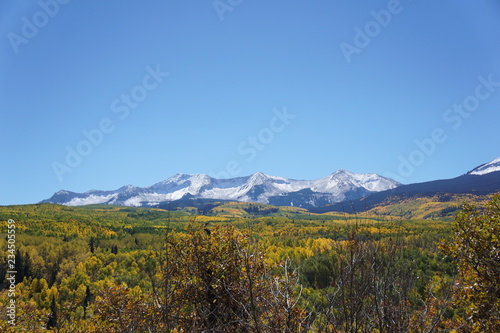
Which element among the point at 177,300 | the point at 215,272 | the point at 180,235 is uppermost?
the point at 180,235

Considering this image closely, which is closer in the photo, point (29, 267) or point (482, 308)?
point (482, 308)

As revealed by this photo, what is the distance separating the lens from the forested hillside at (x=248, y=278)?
5.01 meters

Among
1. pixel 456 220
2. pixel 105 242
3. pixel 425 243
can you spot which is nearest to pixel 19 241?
pixel 105 242

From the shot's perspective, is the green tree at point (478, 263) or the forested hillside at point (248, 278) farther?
the green tree at point (478, 263)

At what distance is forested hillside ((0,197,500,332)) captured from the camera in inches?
197

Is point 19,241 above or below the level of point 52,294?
above

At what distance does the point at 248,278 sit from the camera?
423cm

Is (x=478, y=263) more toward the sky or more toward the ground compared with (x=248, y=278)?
more toward the ground

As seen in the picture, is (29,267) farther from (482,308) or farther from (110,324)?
(482,308)

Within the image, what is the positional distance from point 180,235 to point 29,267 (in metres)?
116

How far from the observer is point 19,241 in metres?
114

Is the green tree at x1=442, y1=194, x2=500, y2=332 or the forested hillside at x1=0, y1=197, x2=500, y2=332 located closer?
the forested hillside at x1=0, y1=197, x2=500, y2=332

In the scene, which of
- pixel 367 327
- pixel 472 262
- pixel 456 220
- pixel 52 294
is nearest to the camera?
pixel 367 327

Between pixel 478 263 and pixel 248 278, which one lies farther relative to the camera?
pixel 478 263
